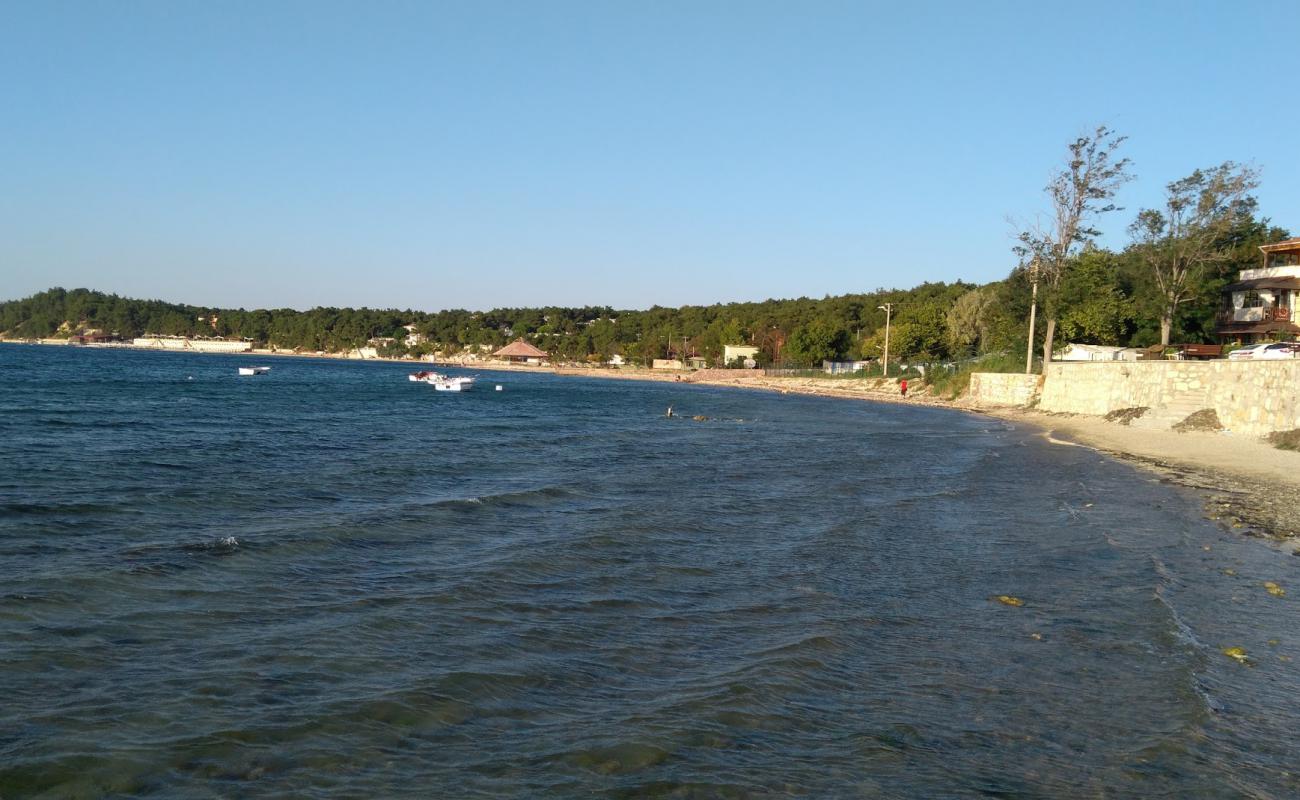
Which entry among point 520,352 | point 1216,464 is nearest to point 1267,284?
point 1216,464

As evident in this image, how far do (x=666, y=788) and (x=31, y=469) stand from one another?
61.0 ft

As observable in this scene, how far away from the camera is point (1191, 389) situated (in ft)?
107

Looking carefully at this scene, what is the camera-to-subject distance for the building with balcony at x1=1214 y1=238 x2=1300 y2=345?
49.8 m

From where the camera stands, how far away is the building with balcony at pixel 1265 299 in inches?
1960

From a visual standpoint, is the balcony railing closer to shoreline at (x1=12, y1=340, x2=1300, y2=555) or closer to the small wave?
shoreline at (x1=12, y1=340, x2=1300, y2=555)

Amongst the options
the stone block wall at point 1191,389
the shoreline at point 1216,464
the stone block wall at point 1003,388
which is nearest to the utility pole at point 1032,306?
the stone block wall at point 1003,388

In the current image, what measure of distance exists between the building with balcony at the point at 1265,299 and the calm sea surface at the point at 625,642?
4002 cm

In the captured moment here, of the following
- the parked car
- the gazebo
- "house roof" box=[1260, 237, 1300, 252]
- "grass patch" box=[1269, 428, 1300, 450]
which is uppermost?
"house roof" box=[1260, 237, 1300, 252]

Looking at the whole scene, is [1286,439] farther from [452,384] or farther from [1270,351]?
[452,384]

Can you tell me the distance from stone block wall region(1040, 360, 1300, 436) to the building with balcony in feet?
43.0

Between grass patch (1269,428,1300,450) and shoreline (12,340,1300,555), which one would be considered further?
grass patch (1269,428,1300,450)

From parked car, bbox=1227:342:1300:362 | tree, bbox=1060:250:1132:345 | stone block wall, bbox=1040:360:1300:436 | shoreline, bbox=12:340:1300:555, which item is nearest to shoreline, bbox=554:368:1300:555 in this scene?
shoreline, bbox=12:340:1300:555

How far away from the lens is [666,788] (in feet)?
18.4

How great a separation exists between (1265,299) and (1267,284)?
1.29m
